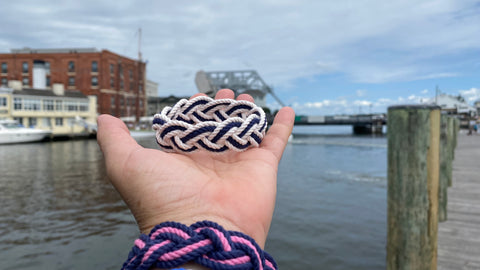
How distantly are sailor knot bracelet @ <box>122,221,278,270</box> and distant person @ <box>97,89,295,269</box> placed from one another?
162 millimetres

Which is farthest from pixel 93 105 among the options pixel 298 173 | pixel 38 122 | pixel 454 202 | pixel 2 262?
pixel 454 202

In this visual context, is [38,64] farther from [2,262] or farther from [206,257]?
[206,257]

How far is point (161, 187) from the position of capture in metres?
1.84

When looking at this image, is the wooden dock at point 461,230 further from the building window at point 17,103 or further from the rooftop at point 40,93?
the rooftop at point 40,93

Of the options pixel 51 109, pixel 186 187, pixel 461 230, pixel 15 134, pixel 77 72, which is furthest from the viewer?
pixel 77 72

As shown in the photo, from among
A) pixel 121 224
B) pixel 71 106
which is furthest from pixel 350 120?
pixel 121 224

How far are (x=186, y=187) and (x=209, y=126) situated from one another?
1.77 feet

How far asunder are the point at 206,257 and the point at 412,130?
3588mm

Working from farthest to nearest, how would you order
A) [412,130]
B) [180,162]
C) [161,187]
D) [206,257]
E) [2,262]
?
[2,262] < [412,130] < [180,162] < [161,187] < [206,257]

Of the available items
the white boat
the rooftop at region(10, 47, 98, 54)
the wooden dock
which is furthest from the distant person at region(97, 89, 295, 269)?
the rooftop at region(10, 47, 98, 54)

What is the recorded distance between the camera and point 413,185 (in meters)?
4.15

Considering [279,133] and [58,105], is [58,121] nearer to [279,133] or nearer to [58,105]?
[58,105]

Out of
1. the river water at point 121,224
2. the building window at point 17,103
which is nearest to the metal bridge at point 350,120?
the building window at point 17,103

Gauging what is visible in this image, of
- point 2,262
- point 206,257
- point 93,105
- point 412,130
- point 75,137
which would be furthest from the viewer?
point 93,105
